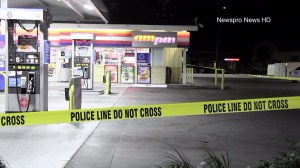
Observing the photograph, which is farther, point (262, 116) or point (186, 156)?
point (262, 116)

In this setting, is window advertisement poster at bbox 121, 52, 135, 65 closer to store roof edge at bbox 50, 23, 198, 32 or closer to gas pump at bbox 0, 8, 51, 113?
store roof edge at bbox 50, 23, 198, 32

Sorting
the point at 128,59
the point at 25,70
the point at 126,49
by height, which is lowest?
the point at 25,70

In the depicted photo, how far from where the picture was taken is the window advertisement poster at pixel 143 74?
27.3m

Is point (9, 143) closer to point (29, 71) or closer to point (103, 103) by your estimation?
point (29, 71)

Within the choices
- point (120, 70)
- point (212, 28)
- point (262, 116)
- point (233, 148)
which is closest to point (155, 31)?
point (120, 70)

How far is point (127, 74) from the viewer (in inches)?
1089

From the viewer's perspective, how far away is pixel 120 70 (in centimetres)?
2767

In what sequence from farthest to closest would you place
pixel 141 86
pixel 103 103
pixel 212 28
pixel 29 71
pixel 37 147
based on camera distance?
pixel 212 28 < pixel 141 86 < pixel 103 103 < pixel 29 71 < pixel 37 147

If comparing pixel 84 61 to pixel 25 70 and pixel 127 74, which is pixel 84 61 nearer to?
pixel 127 74

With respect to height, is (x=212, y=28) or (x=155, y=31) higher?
(x=212, y=28)

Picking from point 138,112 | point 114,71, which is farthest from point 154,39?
point 138,112

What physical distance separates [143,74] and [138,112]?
2079cm

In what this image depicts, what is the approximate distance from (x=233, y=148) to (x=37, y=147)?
380 centimetres

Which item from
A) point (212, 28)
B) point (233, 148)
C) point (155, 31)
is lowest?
point (233, 148)
